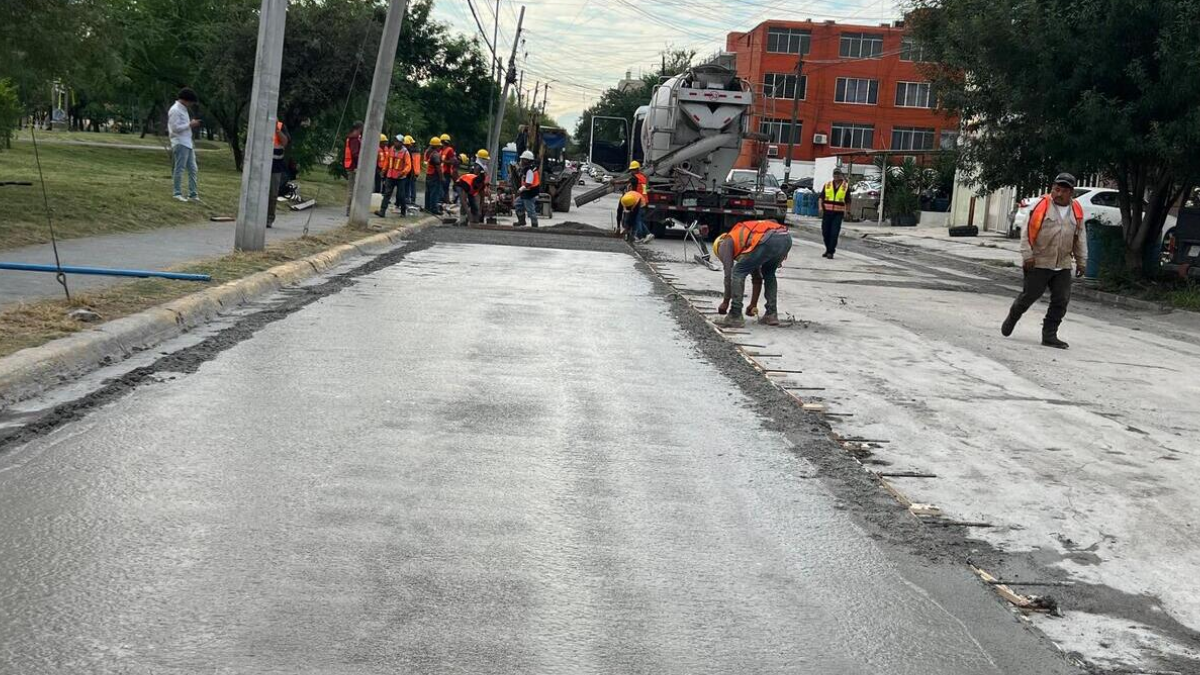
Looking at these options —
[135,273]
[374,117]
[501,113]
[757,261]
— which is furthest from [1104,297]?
[501,113]

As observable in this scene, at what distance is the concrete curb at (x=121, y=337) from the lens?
7348mm

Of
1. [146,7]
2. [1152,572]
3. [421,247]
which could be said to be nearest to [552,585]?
[1152,572]

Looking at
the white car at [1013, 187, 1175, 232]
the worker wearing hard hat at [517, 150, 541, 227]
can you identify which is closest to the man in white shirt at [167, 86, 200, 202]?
the worker wearing hard hat at [517, 150, 541, 227]

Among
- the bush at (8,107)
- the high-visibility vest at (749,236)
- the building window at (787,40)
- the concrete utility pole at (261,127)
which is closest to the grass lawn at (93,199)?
the bush at (8,107)

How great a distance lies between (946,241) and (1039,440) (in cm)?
3021

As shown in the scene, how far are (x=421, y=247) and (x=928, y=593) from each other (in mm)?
16677

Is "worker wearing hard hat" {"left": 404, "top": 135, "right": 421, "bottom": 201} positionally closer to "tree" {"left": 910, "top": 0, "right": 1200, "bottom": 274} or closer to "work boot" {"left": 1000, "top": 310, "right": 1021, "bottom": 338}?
"tree" {"left": 910, "top": 0, "right": 1200, "bottom": 274}

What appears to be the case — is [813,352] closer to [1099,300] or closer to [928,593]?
[928,593]

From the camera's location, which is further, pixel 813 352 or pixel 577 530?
pixel 813 352

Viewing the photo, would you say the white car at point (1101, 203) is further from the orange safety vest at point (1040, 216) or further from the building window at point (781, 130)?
the building window at point (781, 130)

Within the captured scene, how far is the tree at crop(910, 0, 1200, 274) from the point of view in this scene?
18406 mm

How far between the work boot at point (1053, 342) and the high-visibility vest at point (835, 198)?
12377 mm

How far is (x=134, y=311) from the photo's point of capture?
9859 millimetres

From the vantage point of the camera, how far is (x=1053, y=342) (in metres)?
12.9
